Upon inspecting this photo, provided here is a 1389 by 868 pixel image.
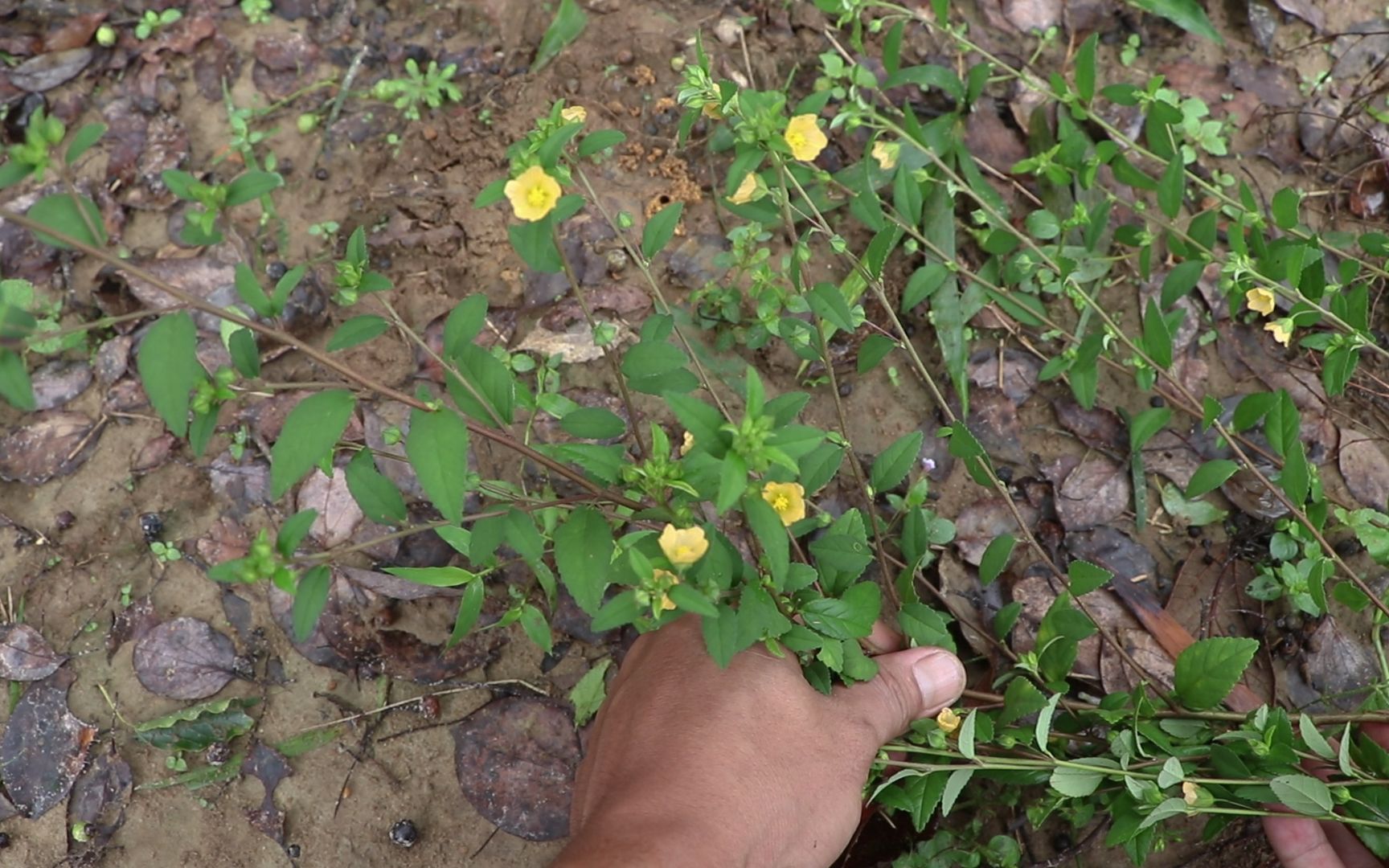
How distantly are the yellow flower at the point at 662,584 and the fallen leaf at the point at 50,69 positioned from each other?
3.39 m

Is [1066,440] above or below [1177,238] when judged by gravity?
below

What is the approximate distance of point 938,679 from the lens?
2512 mm

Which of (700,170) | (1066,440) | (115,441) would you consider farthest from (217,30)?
(1066,440)

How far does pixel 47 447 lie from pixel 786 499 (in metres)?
2.66

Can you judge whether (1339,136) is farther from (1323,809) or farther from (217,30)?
(217,30)

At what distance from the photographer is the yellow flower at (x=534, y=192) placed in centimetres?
195

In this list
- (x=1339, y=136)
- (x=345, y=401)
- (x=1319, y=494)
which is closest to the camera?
(x=345, y=401)

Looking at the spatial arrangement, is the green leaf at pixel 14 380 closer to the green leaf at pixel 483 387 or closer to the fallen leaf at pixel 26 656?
the green leaf at pixel 483 387

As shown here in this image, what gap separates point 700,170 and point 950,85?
37.1 inches

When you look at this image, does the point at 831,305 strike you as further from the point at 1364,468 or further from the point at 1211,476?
the point at 1364,468

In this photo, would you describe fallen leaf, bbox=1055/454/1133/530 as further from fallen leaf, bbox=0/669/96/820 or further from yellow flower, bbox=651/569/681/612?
fallen leaf, bbox=0/669/96/820

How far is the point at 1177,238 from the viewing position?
308cm

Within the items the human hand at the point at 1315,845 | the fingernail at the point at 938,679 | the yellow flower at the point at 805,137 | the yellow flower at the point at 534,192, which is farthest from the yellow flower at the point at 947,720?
the yellow flower at the point at 534,192

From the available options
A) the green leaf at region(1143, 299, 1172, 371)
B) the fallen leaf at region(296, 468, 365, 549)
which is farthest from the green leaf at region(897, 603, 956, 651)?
the fallen leaf at region(296, 468, 365, 549)
